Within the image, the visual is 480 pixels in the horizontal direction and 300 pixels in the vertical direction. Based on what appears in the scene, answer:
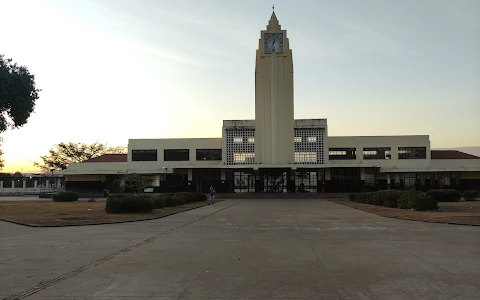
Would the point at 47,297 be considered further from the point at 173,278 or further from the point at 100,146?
the point at 100,146

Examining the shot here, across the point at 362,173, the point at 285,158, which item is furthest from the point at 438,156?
the point at 285,158

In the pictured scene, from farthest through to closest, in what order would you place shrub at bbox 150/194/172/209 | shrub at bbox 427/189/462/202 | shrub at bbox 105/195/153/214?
shrub at bbox 427/189/462/202 → shrub at bbox 150/194/172/209 → shrub at bbox 105/195/153/214

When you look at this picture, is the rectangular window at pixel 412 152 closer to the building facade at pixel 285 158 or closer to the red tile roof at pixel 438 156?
the building facade at pixel 285 158

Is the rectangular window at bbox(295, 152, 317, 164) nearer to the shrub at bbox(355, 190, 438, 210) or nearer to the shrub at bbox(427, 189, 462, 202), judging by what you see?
the shrub at bbox(355, 190, 438, 210)

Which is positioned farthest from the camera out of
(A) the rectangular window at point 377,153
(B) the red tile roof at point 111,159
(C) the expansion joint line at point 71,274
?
(B) the red tile roof at point 111,159

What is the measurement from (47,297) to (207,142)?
58.3 meters

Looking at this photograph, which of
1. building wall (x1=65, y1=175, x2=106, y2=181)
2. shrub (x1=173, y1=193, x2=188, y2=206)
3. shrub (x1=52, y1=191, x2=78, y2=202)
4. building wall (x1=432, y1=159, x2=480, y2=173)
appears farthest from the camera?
building wall (x1=65, y1=175, x2=106, y2=181)

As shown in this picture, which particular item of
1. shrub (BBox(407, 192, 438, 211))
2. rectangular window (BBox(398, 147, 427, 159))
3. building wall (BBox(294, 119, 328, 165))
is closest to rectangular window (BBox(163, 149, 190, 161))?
building wall (BBox(294, 119, 328, 165))

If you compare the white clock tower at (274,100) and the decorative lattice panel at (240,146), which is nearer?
the white clock tower at (274,100)

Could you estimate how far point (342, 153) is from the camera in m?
63.6

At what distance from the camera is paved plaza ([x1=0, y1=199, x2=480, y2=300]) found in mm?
7070

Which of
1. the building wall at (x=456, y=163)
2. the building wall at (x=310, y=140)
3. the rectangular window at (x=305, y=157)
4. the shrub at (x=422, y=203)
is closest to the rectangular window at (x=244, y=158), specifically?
the building wall at (x=310, y=140)

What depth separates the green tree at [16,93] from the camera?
111ft

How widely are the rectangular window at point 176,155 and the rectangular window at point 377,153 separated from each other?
90.1ft
